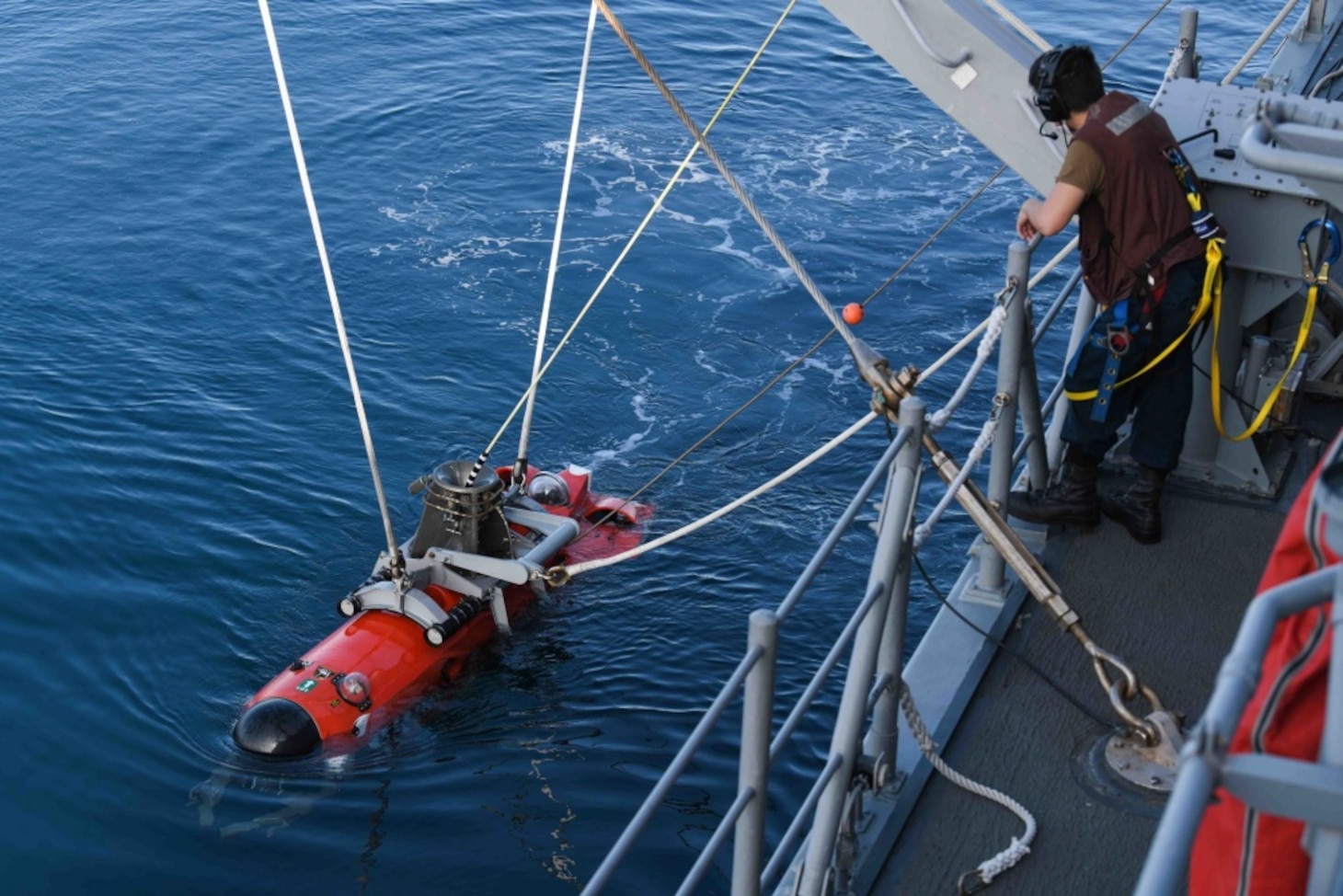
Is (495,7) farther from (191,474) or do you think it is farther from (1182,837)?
(1182,837)

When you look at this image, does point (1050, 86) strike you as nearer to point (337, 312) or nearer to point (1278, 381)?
point (1278, 381)

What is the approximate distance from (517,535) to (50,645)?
289 centimetres

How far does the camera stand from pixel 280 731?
23.3 feet

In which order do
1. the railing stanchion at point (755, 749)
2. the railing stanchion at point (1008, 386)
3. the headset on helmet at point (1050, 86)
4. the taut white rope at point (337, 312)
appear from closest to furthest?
1. the railing stanchion at point (755, 749)
2. the railing stanchion at point (1008, 386)
3. the headset on helmet at point (1050, 86)
4. the taut white rope at point (337, 312)

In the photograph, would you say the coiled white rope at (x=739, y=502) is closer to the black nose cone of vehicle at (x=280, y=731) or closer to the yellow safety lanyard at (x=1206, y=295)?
the yellow safety lanyard at (x=1206, y=295)

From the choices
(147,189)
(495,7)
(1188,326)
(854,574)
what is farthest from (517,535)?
(495,7)

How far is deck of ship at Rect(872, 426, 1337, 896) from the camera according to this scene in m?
3.62

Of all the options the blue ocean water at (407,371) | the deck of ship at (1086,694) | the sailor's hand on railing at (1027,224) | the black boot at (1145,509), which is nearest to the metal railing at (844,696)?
the deck of ship at (1086,694)

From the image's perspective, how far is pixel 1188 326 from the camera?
4730 millimetres

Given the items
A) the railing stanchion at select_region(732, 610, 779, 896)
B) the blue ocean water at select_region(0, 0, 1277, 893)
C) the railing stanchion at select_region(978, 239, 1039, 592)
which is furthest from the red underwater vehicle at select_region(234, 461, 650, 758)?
the railing stanchion at select_region(732, 610, 779, 896)

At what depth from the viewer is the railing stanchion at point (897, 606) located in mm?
3178

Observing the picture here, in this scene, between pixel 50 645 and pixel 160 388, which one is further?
pixel 160 388

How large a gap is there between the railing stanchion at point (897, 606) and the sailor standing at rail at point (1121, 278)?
153 cm

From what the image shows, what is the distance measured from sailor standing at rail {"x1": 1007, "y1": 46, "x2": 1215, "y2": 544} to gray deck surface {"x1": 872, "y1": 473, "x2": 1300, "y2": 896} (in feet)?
0.76
